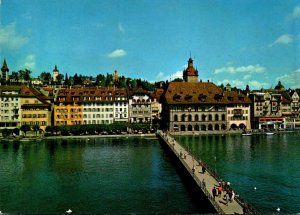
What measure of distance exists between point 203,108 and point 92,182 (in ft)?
220

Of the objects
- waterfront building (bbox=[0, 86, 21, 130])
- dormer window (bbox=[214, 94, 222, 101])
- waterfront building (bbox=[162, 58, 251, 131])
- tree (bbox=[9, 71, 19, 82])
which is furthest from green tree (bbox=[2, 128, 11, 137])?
tree (bbox=[9, 71, 19, 82])

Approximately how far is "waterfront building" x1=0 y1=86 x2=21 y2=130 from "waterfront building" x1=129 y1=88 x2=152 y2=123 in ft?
96.3

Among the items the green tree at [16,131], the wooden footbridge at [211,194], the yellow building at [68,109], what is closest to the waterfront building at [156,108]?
the yellow building at [68,109]

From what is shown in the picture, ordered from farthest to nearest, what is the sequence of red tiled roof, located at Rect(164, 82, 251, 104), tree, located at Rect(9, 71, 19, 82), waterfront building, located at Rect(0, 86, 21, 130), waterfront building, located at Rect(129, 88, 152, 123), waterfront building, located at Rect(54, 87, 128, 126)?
tree, located at Rect(9, 71, 19, 82) < waterfront building, located at Rect(129, 88, 152, 123) < red tiled roof, located at Rect(164, 82, 251, 104) < waterfront building, located at Rect(54, 87, 128, 126) < waterfront building, located at Rect(0, 86, 21, 130)

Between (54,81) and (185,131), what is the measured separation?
108 m

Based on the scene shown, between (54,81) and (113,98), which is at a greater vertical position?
(54,81)

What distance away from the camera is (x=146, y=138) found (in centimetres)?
8981

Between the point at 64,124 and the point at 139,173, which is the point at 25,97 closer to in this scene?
the point at 64,124

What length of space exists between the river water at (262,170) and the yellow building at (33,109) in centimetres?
4355

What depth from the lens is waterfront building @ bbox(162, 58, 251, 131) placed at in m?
105

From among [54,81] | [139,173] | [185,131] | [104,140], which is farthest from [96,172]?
[54,81]

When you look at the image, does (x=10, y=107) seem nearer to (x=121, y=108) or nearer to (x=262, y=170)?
(x=121, y=108)

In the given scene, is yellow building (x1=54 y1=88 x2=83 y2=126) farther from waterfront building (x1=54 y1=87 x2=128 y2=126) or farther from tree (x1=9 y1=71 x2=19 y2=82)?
tree (x1=9 y1=71 x2=19 y2=82)

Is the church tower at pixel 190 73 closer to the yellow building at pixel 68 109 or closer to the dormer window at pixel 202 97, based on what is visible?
the dormer window at pixel 202 97
